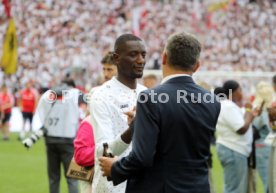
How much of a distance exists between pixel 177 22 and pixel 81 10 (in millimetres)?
5115

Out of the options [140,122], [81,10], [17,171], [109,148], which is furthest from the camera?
[81,10]

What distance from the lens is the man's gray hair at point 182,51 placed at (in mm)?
4258

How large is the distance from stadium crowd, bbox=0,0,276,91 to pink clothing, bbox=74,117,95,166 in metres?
22.4

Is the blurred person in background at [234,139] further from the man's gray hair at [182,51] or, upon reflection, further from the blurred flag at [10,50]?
the blurred flag at [10,50]

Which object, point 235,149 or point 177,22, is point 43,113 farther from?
point 177,22

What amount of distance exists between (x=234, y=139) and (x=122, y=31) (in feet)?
83.7

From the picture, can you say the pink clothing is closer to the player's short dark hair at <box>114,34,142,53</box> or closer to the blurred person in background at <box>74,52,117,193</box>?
the blurred person in background at <box>74,52,117,193</box>

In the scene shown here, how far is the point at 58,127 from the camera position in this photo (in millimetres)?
10125

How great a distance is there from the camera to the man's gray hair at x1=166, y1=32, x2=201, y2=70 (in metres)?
4.26

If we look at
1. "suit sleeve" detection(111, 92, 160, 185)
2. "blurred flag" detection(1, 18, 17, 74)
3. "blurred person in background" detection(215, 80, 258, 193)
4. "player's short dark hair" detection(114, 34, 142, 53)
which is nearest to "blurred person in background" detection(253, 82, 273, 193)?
"blurred person in background" detection(215, 80, 258, 193)

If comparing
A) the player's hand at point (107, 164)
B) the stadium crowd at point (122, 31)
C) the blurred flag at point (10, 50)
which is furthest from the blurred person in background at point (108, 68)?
the stadium crowd at point (122, 31)

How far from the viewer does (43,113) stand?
10.2m

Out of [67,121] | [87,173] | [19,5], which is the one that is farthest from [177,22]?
[87,173]

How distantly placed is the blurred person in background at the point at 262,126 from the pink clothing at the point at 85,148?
3.86m
